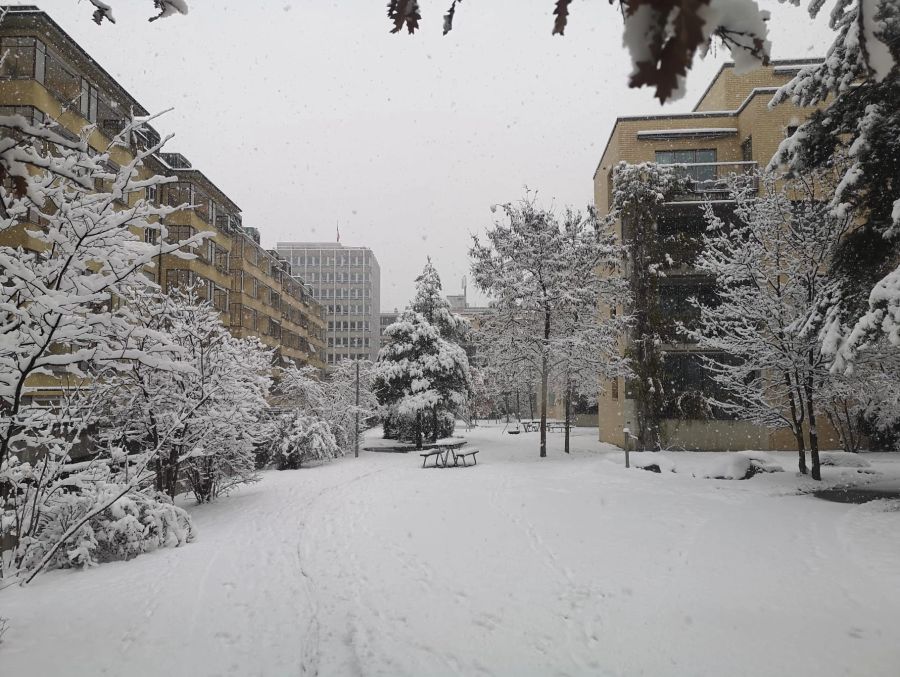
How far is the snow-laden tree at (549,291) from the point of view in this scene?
2212cm

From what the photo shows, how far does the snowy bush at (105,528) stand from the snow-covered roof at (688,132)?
2517cm

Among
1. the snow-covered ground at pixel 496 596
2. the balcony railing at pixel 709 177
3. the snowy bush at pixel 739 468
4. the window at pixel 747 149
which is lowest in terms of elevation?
the snow-covered ground at pixel 496 596

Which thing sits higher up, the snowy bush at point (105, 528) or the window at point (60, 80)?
the window at point (60, 80)

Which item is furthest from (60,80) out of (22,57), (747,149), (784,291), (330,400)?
(747,149)

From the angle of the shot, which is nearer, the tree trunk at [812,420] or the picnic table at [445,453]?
the tree trunk at [812,420]

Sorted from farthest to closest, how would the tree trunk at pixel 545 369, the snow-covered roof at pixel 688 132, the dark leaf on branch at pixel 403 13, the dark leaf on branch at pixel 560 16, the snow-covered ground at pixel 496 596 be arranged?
Result: the snow-covered roof at pixel 688 132 → the tree trunk at pixel 545 369 → the snow-covered ground at pixel 496 596 → the dark leaf on branch at pixel 403 13 → the dark leaf on branch at pixel 560 16

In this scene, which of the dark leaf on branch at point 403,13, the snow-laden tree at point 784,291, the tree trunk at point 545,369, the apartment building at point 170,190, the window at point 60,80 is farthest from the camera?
the tree trunk at point 545,369

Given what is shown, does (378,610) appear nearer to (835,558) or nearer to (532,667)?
(532,667)

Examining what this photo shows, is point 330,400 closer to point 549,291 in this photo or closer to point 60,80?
point 549,291

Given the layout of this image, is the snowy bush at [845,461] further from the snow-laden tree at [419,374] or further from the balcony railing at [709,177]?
the snow-laden tree at [419,374]

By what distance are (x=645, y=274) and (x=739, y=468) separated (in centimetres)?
1078

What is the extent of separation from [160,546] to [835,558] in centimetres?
1019

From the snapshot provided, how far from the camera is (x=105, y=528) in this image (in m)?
8.53

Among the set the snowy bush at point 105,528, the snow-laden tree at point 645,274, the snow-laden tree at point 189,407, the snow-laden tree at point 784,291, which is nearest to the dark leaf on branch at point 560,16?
the snowy bush at point 105,528
